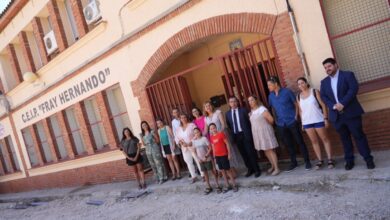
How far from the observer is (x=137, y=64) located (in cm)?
1006

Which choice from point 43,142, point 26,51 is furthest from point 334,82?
point 43,142

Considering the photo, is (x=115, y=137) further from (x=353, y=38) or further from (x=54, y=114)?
(x=353, y=38)

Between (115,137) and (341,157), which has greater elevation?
(115,137)

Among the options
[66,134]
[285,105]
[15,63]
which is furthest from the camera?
[15,63]

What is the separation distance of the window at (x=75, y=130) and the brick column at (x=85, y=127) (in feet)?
2.76

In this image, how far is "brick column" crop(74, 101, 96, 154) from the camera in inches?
492

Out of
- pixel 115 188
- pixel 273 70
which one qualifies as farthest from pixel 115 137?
pixel 273 70

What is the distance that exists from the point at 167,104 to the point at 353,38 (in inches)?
181

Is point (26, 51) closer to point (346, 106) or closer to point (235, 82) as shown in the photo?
point (235, 82)

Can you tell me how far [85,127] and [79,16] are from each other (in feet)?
11.1

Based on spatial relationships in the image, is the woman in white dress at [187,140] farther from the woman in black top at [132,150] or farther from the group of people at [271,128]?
the woman in black top at [132,150]

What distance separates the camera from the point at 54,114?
1398cm

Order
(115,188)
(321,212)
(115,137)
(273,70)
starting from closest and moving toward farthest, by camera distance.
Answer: (321,212), (273,70), (115,188), (115,137)

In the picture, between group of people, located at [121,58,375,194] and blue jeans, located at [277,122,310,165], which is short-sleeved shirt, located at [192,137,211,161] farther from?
blue jeans, located at [277,122,310,165]
